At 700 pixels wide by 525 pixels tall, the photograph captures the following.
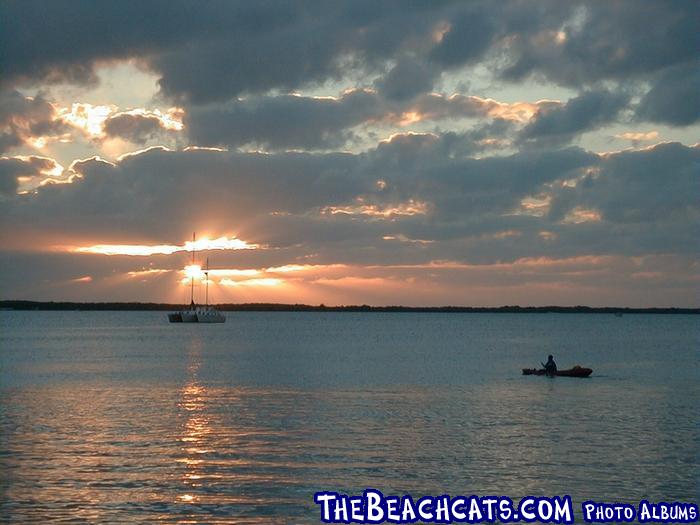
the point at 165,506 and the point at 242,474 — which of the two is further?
the point at 242,474

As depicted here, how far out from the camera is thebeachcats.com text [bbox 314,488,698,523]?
25.5m

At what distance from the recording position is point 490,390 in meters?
62.3

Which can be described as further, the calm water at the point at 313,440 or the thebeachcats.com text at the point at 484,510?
the calm water at the point at 313,440

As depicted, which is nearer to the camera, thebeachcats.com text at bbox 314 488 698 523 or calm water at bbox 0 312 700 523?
thebeachcats.com text at bbox 314 488 698 523

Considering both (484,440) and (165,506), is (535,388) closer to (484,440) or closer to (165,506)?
(484,440)

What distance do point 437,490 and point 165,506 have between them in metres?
9.00

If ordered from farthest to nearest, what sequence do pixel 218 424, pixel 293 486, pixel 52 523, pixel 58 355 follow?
pixel 58 355 → pixel 218 424 → pixel 293 486 → pixel 52 523

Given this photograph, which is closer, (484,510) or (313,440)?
→ (484,510)

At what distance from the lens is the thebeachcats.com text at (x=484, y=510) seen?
25453 millimetres

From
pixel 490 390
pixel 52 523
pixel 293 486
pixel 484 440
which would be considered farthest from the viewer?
pixel 490 390

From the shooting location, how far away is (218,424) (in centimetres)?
4325

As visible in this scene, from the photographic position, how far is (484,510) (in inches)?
1040

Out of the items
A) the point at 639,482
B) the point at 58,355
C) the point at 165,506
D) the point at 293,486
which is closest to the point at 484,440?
the point at 639,482

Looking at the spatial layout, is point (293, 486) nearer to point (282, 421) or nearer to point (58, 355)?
point (282, 421)
